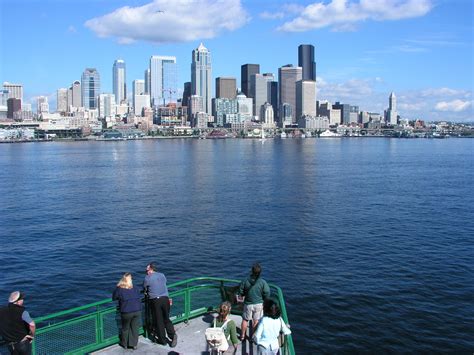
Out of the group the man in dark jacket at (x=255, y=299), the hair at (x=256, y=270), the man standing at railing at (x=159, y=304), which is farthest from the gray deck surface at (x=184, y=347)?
the hair at (x=256, y=270)

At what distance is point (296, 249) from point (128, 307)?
2536 cm

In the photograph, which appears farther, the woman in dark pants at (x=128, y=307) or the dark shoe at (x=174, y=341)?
the dark shoe at (x=174, y=341)

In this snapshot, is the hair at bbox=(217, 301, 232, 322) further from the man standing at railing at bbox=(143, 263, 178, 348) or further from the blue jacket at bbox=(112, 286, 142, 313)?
the blue jacket at bbox=(112, 286, 142, 313)

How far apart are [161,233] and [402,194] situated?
34.5 m

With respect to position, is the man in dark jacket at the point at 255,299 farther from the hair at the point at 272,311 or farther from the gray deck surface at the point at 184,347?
the hair at the point at 272,311

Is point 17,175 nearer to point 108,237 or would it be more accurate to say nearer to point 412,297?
point 108,237

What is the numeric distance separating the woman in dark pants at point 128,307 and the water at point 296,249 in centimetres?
1024

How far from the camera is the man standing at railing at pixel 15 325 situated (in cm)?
1049

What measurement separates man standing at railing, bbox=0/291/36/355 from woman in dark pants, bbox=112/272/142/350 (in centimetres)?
203

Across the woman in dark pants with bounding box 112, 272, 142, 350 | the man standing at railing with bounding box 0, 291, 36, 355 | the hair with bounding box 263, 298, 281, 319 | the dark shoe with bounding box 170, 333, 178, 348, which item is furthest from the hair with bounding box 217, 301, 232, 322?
the man standing at railing with bounding box 0, 291, 36, 355

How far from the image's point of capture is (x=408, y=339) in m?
21.6

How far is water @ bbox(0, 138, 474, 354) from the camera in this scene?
77.8 ft

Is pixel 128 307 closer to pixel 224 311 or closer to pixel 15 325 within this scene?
pixel 224 311

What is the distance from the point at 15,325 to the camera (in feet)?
34.5
